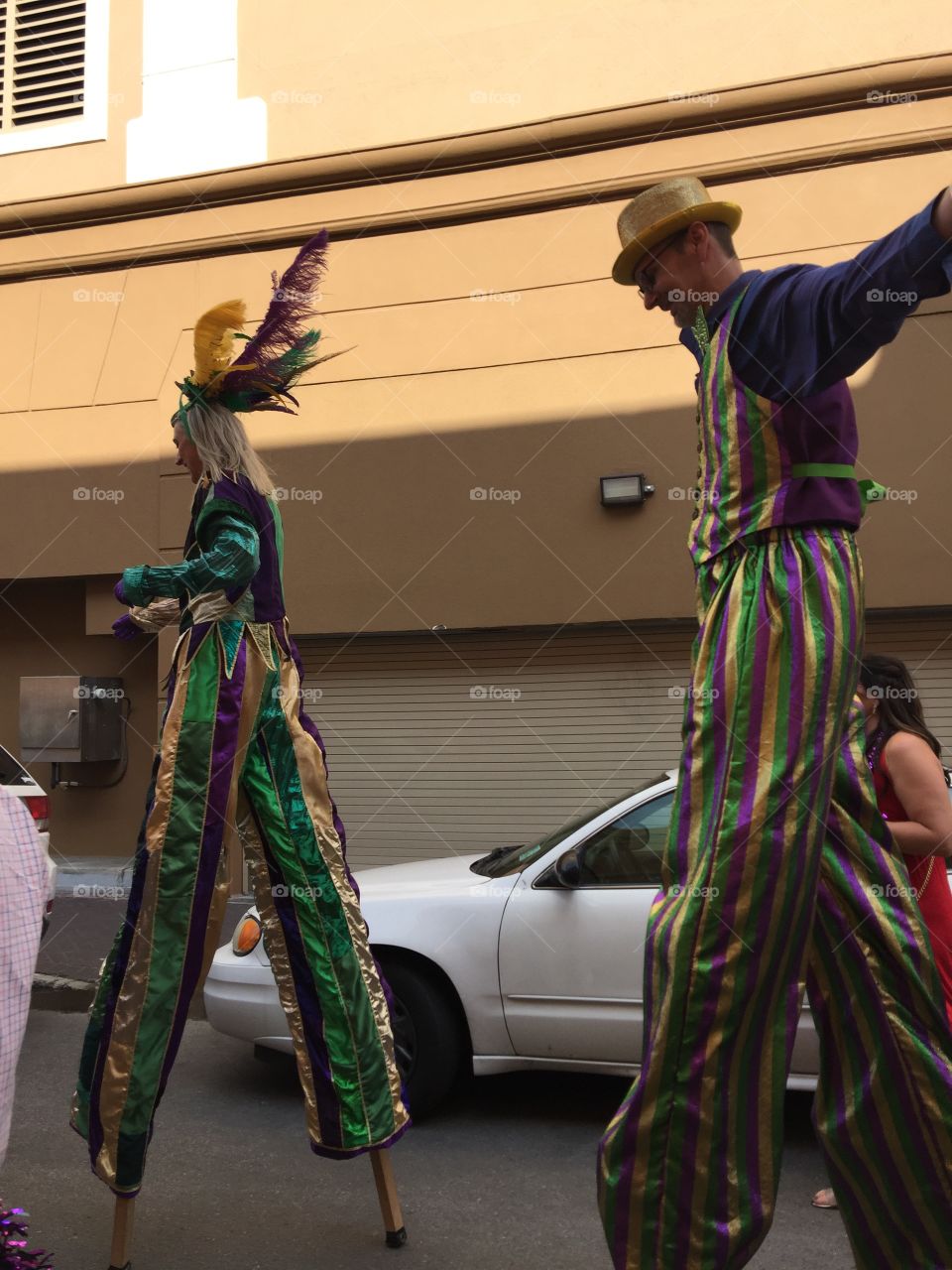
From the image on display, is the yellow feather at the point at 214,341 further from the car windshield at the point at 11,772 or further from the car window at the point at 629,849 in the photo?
the car windshield at the point at 11,772

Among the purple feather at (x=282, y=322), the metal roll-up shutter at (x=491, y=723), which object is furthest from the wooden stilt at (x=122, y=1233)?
the metal roll-up shutter at (x=491, y=723)

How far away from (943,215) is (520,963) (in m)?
3.38

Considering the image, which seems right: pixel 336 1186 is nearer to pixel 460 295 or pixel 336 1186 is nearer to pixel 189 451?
pixel 189 451

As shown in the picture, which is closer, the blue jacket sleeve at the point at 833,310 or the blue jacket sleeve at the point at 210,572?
the blue jacket sleeve at the point at 833,310

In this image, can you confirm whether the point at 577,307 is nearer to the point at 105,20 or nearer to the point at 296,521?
the point at 296,521

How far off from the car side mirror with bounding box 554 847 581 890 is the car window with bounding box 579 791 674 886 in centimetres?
2

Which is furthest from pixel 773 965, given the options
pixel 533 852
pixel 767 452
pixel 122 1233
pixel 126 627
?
pixel 533 852

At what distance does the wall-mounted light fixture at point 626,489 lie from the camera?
359 inches

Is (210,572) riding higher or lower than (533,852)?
higher

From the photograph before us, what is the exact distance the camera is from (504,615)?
949cm

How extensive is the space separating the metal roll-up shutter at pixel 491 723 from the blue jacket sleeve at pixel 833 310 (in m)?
7.20

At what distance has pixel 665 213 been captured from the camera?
2.20 m

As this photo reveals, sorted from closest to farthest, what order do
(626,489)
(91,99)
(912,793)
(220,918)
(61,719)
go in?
1. (220,918)
2. (912,793)
3. (626,489)
4. (61,719)
5. (91,99)

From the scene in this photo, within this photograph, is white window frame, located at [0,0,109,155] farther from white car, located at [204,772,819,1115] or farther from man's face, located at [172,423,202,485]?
man's face, located at [172,423,202,485]
